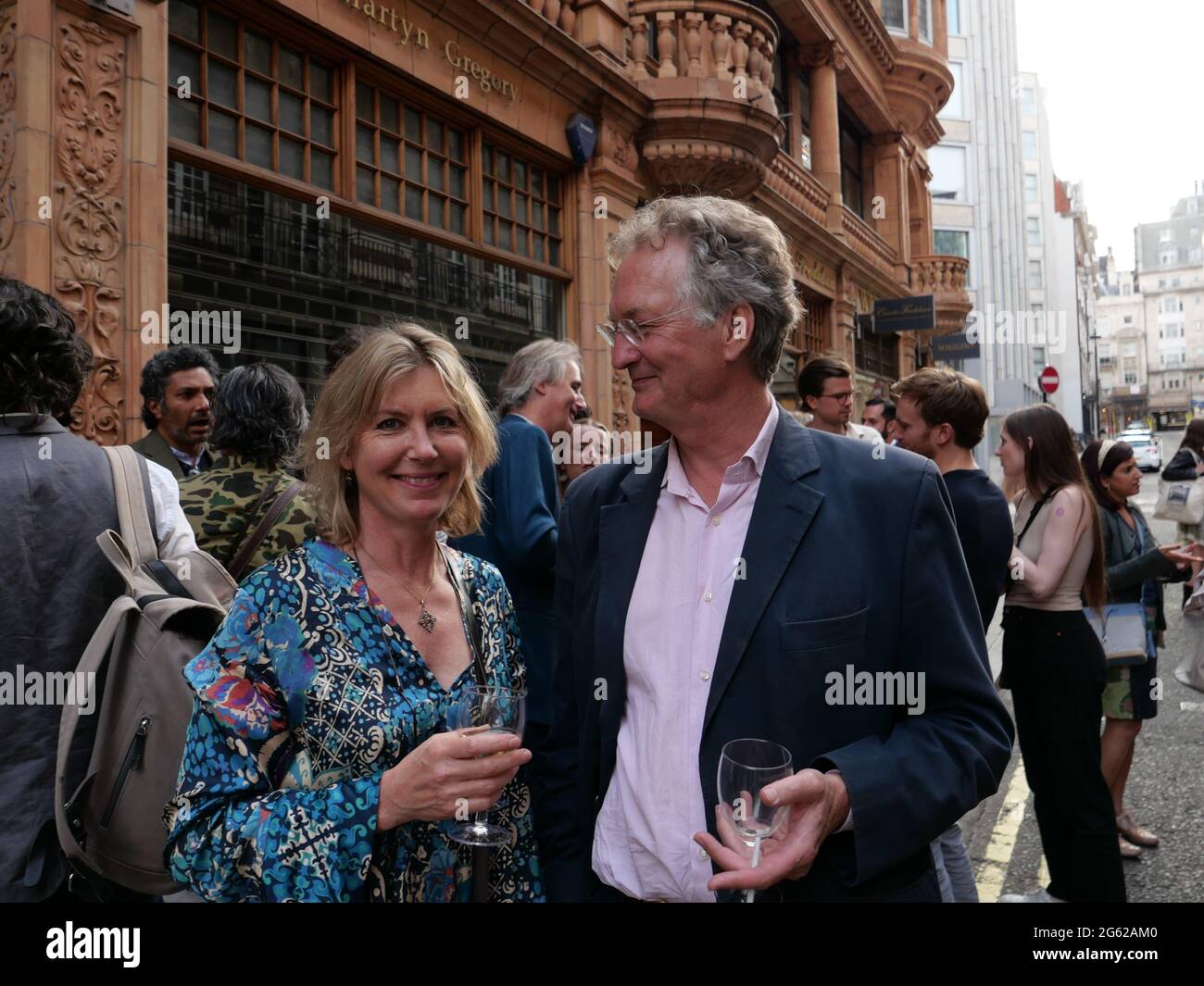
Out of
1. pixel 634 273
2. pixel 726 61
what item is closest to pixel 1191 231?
pixel 726 61

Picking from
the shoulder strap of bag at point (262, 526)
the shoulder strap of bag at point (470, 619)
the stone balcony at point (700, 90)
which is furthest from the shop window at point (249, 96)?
the shoulder strap of bag at point (470, 619)

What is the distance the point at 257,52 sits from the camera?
6.58 m

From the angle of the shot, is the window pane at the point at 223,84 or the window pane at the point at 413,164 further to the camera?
the window pane at the point at 413,164

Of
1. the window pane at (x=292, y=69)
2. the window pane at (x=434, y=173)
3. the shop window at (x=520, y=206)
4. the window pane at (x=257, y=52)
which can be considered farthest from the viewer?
the shop window at (x=520, y=206)

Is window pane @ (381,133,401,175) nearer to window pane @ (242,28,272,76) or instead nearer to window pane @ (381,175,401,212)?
window pane @ (381,175,401,212)

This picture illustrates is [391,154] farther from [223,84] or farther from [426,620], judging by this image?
[426,620]

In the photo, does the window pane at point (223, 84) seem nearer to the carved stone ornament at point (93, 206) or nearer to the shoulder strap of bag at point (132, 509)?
the carved stone ornament at point (93, 206)

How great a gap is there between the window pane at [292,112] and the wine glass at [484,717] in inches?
243

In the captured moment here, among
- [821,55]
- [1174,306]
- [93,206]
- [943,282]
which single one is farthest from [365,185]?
[1174,306]

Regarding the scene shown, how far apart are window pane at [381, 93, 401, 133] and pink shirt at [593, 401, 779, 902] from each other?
6707 mm

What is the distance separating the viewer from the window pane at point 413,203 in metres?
8.02

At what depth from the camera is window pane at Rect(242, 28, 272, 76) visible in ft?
21.2

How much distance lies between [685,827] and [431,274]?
7.12m

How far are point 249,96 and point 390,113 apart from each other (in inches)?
59.5
